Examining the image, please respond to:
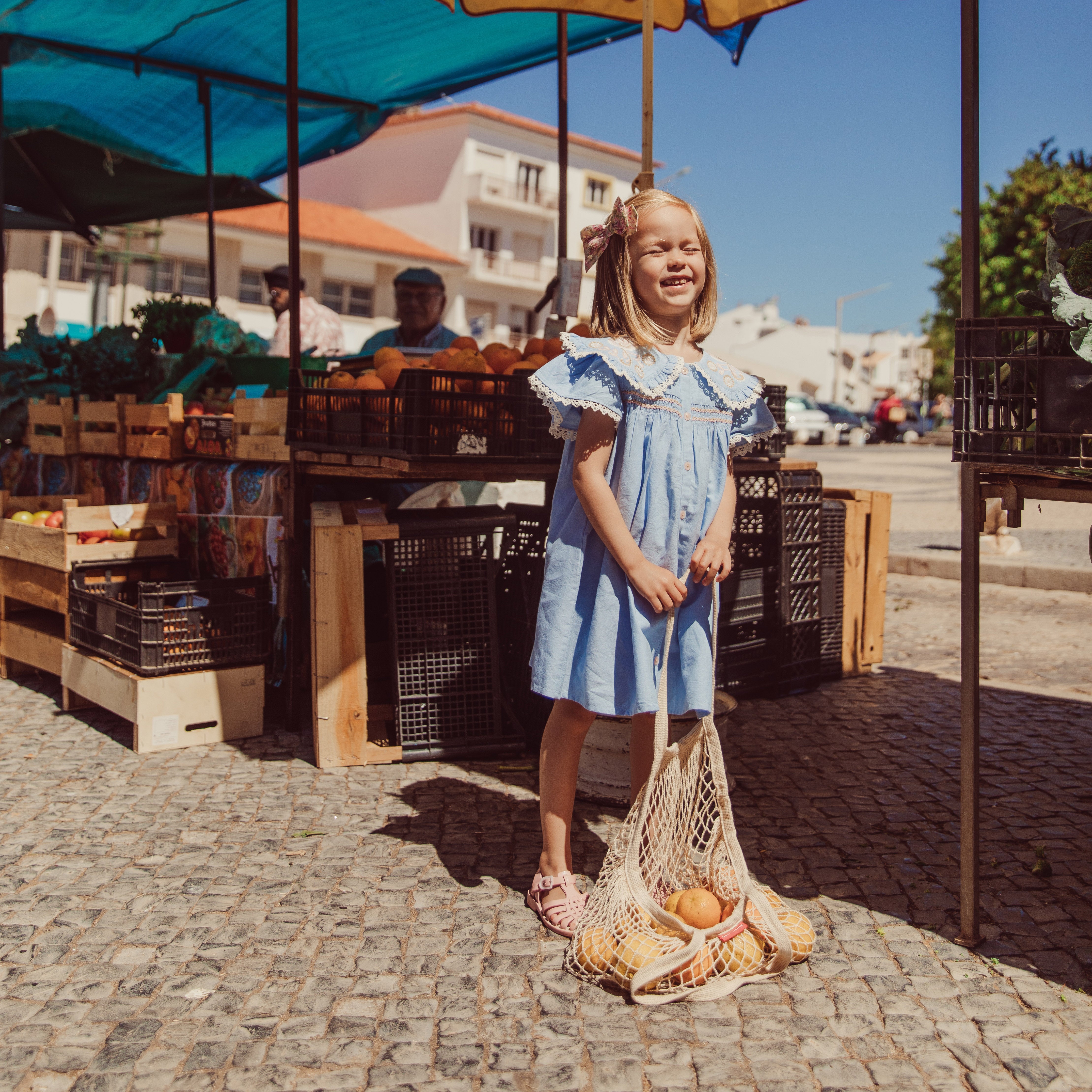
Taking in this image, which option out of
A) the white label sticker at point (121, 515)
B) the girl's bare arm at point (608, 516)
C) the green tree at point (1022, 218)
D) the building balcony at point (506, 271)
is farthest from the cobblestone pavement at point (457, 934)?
the building balcony at point (506, 271)

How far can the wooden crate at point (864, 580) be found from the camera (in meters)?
5.85

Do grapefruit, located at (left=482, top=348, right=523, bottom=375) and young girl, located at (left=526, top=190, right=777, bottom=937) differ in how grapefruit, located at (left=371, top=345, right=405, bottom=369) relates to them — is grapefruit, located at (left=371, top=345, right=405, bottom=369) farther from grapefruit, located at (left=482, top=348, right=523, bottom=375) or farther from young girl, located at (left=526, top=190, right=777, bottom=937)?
young girl, located at (left=526, top=190, right=777, bottom=937)

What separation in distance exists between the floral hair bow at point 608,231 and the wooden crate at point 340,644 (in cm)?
176

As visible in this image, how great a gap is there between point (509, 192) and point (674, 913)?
47.6 meters

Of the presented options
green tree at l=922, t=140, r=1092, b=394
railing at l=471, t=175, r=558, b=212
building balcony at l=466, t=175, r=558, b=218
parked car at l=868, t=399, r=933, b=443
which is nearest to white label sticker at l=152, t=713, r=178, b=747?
green tree at l=922, t=140, r=1092, b=394

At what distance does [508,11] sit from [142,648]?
139 inches

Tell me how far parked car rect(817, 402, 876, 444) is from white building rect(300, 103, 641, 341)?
37.6ft

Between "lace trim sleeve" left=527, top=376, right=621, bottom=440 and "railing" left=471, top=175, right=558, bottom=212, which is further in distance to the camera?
"railing" left=471, top=175, right=558, bottom=212

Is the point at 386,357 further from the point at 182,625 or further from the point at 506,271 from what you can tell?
the point at 506,271

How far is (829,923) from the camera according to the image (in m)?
2.96

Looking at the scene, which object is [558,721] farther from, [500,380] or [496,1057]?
[500,380]

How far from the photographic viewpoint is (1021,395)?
252cm

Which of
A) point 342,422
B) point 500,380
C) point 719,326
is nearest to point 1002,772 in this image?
point 500,380

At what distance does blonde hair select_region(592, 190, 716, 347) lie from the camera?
2828mm
